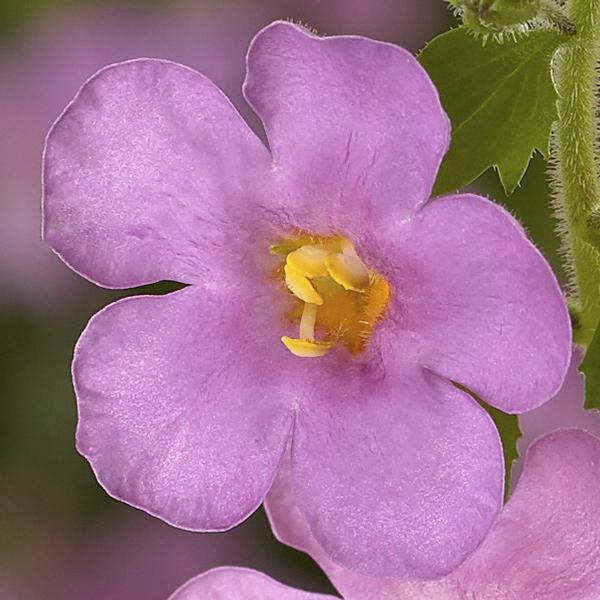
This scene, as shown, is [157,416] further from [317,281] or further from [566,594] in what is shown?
[566,594]

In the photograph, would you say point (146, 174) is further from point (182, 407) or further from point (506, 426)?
point (506, 426)

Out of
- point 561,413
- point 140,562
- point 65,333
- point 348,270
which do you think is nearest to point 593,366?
point 348,270

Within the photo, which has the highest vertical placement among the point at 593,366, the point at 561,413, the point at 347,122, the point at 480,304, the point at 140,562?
the point at 347,122

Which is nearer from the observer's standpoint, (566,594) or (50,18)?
(566,594)

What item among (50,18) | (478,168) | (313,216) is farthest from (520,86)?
(50,18)

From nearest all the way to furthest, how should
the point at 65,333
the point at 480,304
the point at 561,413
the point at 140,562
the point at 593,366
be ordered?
the point at 480,304, the point at 593,366, the point at 561,413, the point at 140,562, the point at 65,333

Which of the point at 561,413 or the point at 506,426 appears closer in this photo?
the point at 506,426

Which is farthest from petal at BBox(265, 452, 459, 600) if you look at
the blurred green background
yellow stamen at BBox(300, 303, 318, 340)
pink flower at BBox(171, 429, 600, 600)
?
the blurred green background
